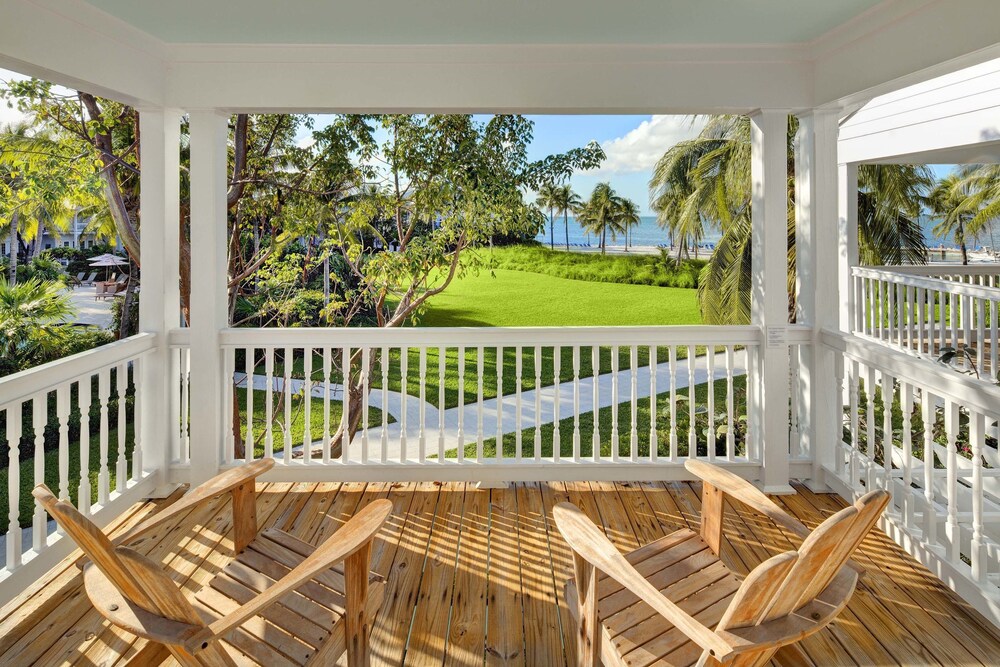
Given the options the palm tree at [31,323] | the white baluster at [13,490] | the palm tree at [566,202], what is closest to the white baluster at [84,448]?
the white baluster at [13,490]

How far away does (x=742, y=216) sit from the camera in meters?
9.26

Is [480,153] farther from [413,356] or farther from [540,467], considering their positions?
[413,356]

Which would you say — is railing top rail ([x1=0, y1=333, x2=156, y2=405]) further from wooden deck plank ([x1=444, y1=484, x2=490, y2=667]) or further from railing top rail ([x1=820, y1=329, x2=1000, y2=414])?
railing top rail ([x1=820, y1=329, x2=1000, y2=414])

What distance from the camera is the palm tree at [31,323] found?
16.7ft

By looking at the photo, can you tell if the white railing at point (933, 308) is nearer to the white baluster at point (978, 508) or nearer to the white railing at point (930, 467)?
the white railing at point (930, 467)

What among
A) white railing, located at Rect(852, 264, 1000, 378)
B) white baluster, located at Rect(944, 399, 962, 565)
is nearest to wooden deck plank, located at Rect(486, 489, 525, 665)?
white baluster, located at Rect(944, 399, 962, 565)

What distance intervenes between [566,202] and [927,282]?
14.5 feet

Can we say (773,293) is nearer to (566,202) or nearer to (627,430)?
(566,202)

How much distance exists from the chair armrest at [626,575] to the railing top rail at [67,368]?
7.18 feet

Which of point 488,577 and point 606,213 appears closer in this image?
point 488,577

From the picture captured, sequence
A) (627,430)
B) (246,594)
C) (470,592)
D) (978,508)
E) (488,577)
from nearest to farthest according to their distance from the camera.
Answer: (246,594) < (978,508) < (470,592) < (488,577) < (627,430)

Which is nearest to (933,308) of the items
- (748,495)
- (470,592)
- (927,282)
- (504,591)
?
(927,282)

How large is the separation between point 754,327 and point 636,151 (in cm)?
935

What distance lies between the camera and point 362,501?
3.87 metres
